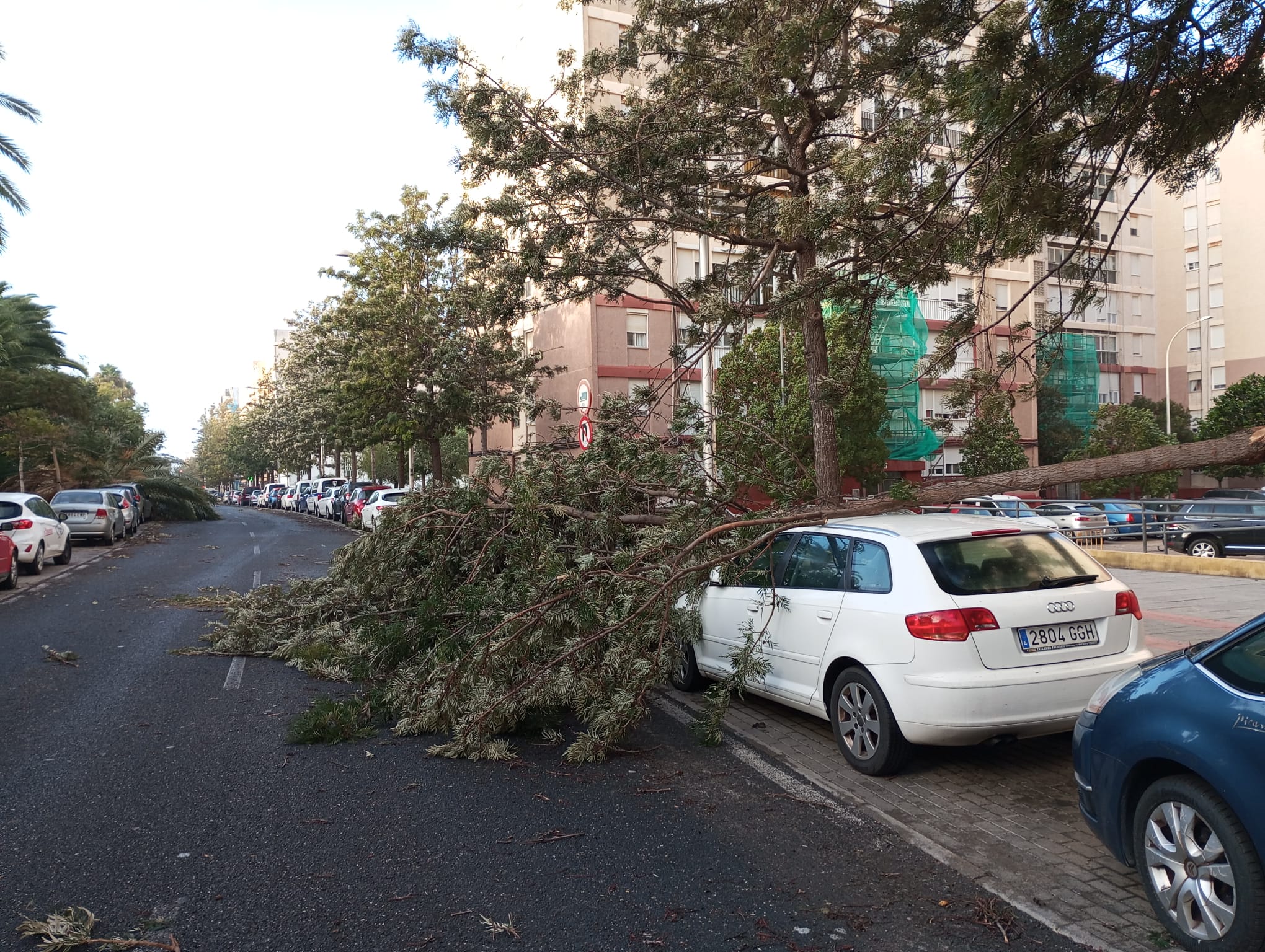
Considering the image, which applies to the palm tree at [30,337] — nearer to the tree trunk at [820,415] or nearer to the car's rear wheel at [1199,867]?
the tree trunk at [820,415]

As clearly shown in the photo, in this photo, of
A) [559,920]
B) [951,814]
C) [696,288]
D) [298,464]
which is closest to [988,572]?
[951,814]

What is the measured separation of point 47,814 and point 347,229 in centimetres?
2816

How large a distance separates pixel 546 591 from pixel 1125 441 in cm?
3806

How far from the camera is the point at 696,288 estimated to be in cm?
1084

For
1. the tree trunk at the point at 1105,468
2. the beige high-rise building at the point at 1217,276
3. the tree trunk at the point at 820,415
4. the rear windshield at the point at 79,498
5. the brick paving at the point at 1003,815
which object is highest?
the beige high-rise building at the point at 1217,276

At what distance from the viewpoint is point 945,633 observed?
16.8 feet

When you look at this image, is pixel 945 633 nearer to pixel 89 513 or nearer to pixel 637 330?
pixel 89 513

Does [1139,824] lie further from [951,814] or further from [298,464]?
[298,464]

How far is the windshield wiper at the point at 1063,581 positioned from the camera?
542cm

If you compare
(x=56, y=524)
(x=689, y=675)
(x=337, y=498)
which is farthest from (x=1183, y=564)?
(x=337, y=498)

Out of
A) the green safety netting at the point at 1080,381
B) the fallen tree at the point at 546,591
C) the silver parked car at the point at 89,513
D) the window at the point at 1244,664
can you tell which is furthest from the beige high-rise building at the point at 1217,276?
the window at the point at 1244,664

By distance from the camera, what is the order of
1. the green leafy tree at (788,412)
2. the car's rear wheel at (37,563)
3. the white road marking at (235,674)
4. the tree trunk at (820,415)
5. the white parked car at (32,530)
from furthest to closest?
the car's rear wheel at (37,563) < the white parked car at (32,530) < the tree trunk at (820,415) < the white road marking at (235,674) < the green leafy tree at (788,412)

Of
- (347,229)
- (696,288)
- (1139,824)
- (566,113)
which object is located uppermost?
(347,229)

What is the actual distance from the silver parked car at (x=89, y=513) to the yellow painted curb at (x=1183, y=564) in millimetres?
23528
